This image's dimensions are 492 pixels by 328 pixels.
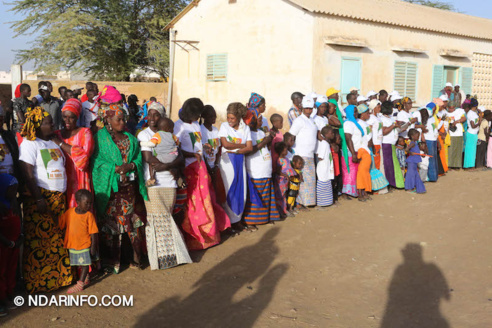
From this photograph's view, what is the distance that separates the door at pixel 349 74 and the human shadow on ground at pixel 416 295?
9.66 m

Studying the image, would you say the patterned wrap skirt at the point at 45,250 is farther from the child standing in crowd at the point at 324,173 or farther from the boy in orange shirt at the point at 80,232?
the child standing in crowd at the point at 324,173

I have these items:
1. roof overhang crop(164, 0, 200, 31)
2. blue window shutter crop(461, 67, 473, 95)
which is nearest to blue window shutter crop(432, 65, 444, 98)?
blue window shutter crop(461, 67, 473, 95)

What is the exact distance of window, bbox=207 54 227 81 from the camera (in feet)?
54.1

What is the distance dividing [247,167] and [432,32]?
42.5ft

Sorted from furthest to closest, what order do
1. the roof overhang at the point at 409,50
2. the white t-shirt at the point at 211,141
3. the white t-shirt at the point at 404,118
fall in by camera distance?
the roof overhang at the point at 409,50 < the white t-shirt at the point at 404,118 < the white t-shirt at the point at 211,141

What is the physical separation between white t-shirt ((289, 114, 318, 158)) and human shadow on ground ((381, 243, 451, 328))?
2.37 m

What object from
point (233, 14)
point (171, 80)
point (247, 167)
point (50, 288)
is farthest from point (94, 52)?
point (50, 288)

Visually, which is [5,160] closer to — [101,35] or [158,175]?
[158,175]

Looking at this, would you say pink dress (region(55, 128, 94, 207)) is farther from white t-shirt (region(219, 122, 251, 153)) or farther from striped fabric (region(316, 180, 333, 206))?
striped fabric (region(316, 180, 333, 206))

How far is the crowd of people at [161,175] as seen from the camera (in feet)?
13.6


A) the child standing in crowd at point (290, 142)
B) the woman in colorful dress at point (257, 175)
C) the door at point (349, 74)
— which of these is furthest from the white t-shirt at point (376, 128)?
the door at point (349, 74)

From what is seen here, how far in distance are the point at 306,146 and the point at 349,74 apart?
8040 millimetres

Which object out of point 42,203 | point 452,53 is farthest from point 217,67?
point 42,203

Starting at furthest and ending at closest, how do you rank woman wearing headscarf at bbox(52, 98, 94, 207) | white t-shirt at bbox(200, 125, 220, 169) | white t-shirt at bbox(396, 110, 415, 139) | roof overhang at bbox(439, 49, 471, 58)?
roof overhang at bbox(439, 49, 471, 58) → white t-shirt at bbox(396, 110, 415, 139) → white t-shirt at bbox(200, 125, 220, 169) → woman wearing headscarf at bbox(52, 98, 94, 207)
